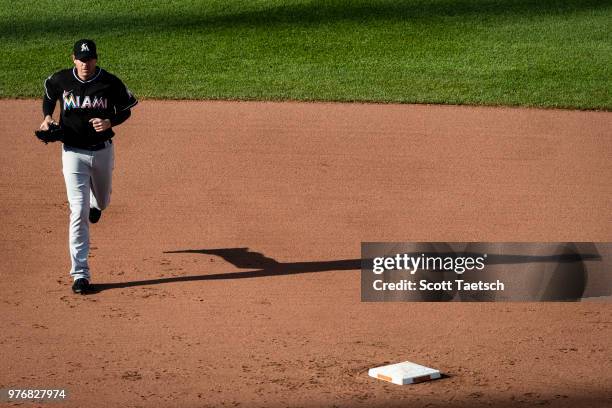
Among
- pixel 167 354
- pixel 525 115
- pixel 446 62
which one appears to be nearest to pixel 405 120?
pixel 525 115

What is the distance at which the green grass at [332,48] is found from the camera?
14234mm

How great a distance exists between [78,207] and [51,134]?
1.88ft

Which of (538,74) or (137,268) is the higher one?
(538,74)

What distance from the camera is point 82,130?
8070mm

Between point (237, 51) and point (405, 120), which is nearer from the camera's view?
point (405, 120)

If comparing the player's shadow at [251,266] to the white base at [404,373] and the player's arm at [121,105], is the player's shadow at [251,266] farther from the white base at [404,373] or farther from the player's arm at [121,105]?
the white base at [404,373]

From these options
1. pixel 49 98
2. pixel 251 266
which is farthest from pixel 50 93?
pixel 251 266

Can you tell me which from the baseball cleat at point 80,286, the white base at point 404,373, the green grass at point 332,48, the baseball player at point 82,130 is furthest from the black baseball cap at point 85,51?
the green grass at point 332,48

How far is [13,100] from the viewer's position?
13.8 meters

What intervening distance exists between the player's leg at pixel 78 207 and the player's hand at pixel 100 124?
0.28 m

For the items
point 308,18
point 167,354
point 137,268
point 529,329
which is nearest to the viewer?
point 167,354

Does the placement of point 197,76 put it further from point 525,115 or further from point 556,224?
point 556,224

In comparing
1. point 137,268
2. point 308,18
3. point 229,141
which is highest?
point 308,18

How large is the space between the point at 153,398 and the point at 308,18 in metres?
12.1
